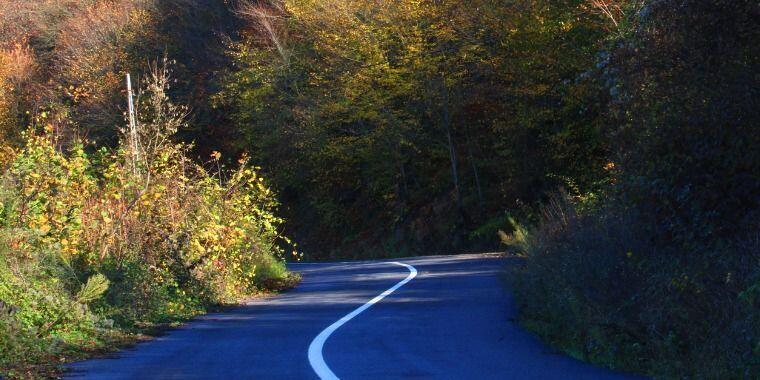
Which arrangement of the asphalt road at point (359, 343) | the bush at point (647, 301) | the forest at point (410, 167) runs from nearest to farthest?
the bush at point (647, 301), the asphalt road at point (359, 343), the forest at point (410, 167)

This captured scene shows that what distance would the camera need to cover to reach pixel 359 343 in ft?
38.5

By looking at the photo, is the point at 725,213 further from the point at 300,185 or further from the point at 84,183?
the point at 300,185

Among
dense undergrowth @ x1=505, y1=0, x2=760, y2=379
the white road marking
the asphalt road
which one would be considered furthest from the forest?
the white road marking

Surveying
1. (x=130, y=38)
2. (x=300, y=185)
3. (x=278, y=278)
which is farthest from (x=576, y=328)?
(x=130, y=38)

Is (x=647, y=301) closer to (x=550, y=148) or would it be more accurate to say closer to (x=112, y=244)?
(x=112, y=244)

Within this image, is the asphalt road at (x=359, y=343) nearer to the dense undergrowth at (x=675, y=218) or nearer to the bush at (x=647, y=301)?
the bush at (x=647, y=301)

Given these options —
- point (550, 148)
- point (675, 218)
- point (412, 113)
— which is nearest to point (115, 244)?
point (675, 218)

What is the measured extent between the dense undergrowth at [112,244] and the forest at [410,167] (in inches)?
2.1

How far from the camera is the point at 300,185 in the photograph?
46.1 meters

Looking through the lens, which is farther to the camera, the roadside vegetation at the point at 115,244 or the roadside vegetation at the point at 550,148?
the roadside vegetation at the point at 115,244

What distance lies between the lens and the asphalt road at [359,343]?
969 centimetres

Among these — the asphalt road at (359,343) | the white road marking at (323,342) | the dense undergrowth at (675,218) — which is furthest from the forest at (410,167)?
the white road marking at (323,342)

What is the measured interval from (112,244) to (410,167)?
26.7m

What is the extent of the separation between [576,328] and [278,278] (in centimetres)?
1300
